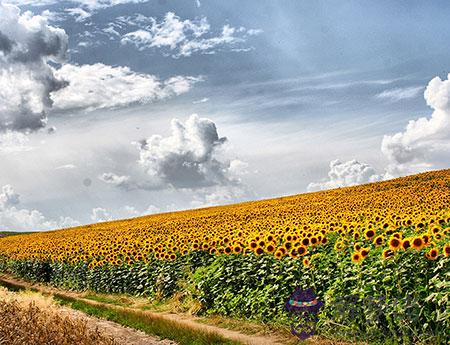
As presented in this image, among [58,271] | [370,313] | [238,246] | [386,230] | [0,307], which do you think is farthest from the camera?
[58,271]

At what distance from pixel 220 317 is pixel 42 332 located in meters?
4.71

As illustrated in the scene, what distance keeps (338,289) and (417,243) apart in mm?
1598

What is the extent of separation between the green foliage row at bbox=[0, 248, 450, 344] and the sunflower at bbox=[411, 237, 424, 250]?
9 centimetres

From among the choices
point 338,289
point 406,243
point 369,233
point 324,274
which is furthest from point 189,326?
point 406,243

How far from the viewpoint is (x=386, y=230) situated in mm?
10797

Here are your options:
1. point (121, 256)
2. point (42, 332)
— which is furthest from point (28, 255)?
point (42, 332)

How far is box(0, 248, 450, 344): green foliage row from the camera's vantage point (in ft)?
26.2

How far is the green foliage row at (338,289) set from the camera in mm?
7984

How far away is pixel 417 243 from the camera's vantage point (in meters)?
8.58

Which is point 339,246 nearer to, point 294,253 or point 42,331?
point 294,253

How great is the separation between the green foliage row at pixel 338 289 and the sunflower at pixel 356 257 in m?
0.12

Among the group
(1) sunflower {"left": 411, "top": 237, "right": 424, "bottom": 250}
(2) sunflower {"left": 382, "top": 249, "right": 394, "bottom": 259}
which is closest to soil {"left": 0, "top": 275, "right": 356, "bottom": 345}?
(2) sunflower {"left": 382, "top": 249, "right": 394, "bottom": 259}

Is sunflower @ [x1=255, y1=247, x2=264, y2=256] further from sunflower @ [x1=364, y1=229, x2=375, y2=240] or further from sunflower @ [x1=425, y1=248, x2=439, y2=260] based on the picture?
sunflower @ [x1=425, y1=248, x2=439, y2=260]

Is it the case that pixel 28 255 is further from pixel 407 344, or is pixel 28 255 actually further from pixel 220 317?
pixel 407 344
